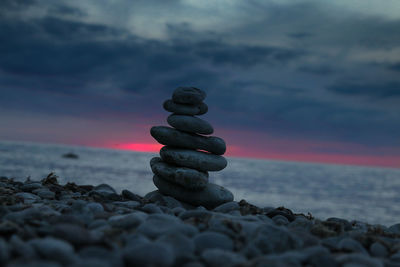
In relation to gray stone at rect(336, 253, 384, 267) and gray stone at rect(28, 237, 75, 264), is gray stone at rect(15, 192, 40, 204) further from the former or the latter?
gray stone at rect(336, 253, 384, 267)

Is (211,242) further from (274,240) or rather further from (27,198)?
(27,198)

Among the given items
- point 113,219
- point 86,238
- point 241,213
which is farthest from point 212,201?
point 86,238

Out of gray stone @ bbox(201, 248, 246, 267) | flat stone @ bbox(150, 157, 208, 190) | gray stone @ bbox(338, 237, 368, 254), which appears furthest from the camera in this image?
flat stone @ bbox(150, 157, 208, 190)

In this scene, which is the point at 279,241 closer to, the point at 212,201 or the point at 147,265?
the point at 147,265

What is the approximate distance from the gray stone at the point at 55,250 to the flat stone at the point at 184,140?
15.3ft

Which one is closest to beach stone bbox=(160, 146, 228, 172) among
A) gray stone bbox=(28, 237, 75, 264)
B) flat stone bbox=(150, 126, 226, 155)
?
flat stone bbox=(150, 126, 226, 155)

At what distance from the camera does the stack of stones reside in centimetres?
713

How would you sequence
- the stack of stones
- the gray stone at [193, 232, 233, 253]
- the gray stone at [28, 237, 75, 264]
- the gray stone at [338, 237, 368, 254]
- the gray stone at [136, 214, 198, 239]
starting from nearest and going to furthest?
the gray stone at [28, 237, 75, 264] → the gray stone at [193, 232, 233, 253] → the gray stone at [136, 214, 198, 239] → the gray stone at [338, 237, 368, 254] → the stack of stones

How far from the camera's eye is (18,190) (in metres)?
6.57

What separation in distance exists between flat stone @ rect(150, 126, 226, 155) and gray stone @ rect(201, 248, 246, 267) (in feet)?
15.0

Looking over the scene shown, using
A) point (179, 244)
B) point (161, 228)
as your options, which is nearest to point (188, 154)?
point (161, 228)

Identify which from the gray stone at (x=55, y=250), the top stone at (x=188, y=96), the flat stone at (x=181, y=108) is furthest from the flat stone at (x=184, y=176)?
the gray stone at (x=55, y=250)

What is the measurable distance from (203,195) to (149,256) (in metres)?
4.61

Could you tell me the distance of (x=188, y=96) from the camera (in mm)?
7469
